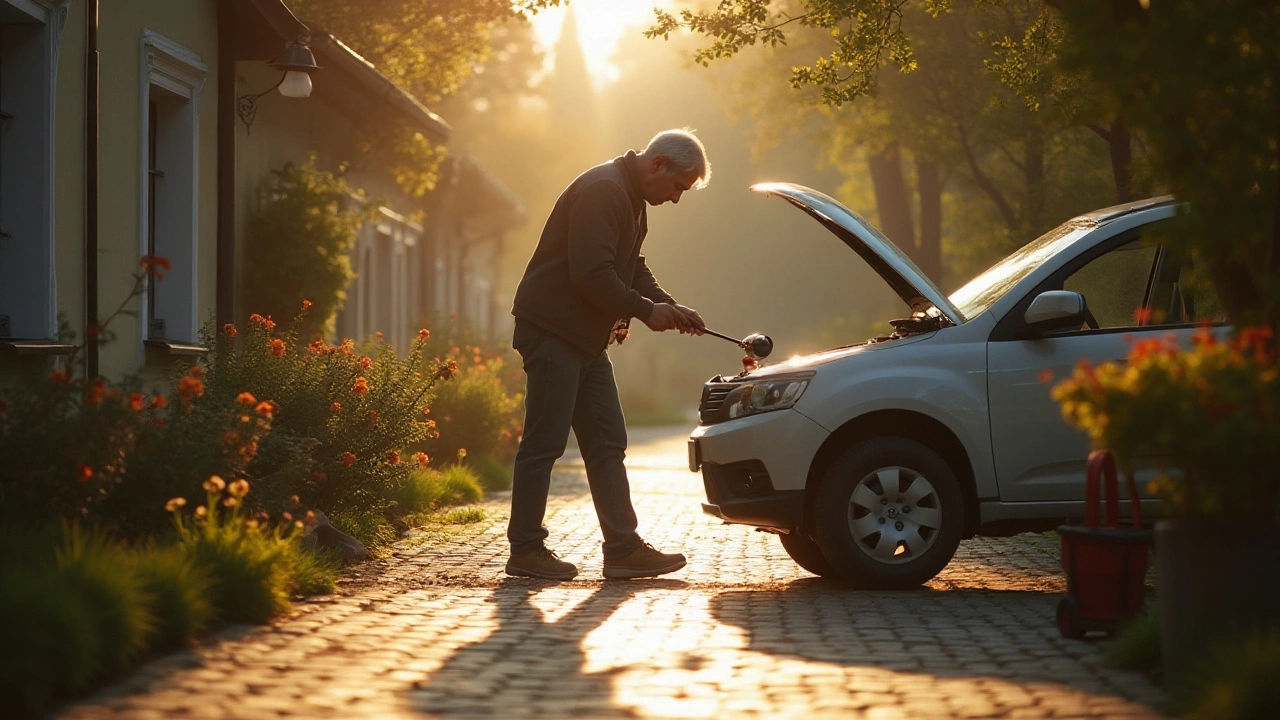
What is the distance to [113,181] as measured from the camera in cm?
1002

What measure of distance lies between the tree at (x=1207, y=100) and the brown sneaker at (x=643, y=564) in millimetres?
3815

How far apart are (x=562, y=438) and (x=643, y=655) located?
2.55 meters

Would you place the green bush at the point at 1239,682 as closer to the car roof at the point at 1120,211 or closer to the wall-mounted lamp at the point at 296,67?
the car roof at the point at 1120,211

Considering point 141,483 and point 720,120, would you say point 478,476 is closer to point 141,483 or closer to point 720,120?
point 141,483

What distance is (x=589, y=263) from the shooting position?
25.8 feet

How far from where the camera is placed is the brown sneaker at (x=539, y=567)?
794 centimetres

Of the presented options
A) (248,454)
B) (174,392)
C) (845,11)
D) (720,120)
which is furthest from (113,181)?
(720,120)

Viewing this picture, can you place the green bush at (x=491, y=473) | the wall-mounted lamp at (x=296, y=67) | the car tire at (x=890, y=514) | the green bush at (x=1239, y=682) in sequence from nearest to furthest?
the green bush at (x=1239, y=682), the car tire at (x=890, y=514), the wall-mounted lamp at (x=296, y=67), the green bush at (x=491, y=473)

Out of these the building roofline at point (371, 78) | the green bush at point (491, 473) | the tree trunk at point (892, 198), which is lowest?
the green bush at point (491, 473)

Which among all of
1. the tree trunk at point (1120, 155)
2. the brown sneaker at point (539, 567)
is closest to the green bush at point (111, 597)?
the brown sneaker at point (539, 567)

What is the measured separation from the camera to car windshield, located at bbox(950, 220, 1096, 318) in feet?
26.1

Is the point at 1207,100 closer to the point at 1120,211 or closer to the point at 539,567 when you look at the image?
the point at 1120,211

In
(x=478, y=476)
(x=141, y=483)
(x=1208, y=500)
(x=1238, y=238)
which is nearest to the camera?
(x=1208, y=500)

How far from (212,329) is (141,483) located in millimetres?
3393
